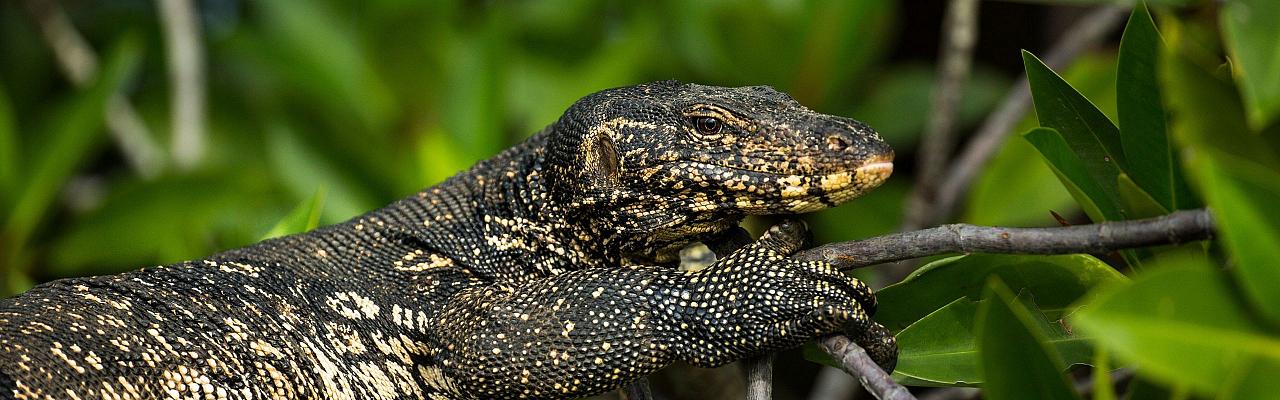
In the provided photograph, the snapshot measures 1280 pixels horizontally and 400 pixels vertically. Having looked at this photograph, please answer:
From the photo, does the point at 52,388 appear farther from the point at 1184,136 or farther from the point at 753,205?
the point at 1184,136

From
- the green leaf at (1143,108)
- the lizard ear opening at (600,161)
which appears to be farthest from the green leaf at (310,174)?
the green leaf at (1143,108)

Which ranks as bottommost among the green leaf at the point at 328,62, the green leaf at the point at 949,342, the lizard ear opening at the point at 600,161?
the green leaf at the point at 949,342

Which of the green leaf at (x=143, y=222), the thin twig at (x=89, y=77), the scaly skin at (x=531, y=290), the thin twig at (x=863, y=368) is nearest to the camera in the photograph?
the thin twig at (x=863, y=368)

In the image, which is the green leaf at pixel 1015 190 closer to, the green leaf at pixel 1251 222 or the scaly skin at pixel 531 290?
the scaly skin at pixel 531 290

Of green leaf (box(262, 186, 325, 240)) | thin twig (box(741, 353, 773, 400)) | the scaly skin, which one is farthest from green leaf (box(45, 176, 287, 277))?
thin twig (box(741, 353, 773, 400))

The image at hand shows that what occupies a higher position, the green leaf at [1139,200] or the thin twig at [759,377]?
the thin twig at [759,377]

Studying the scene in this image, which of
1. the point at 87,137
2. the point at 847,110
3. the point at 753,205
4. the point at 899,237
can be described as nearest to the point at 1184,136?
the point at 899,237

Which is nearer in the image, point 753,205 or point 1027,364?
point 1027,364
